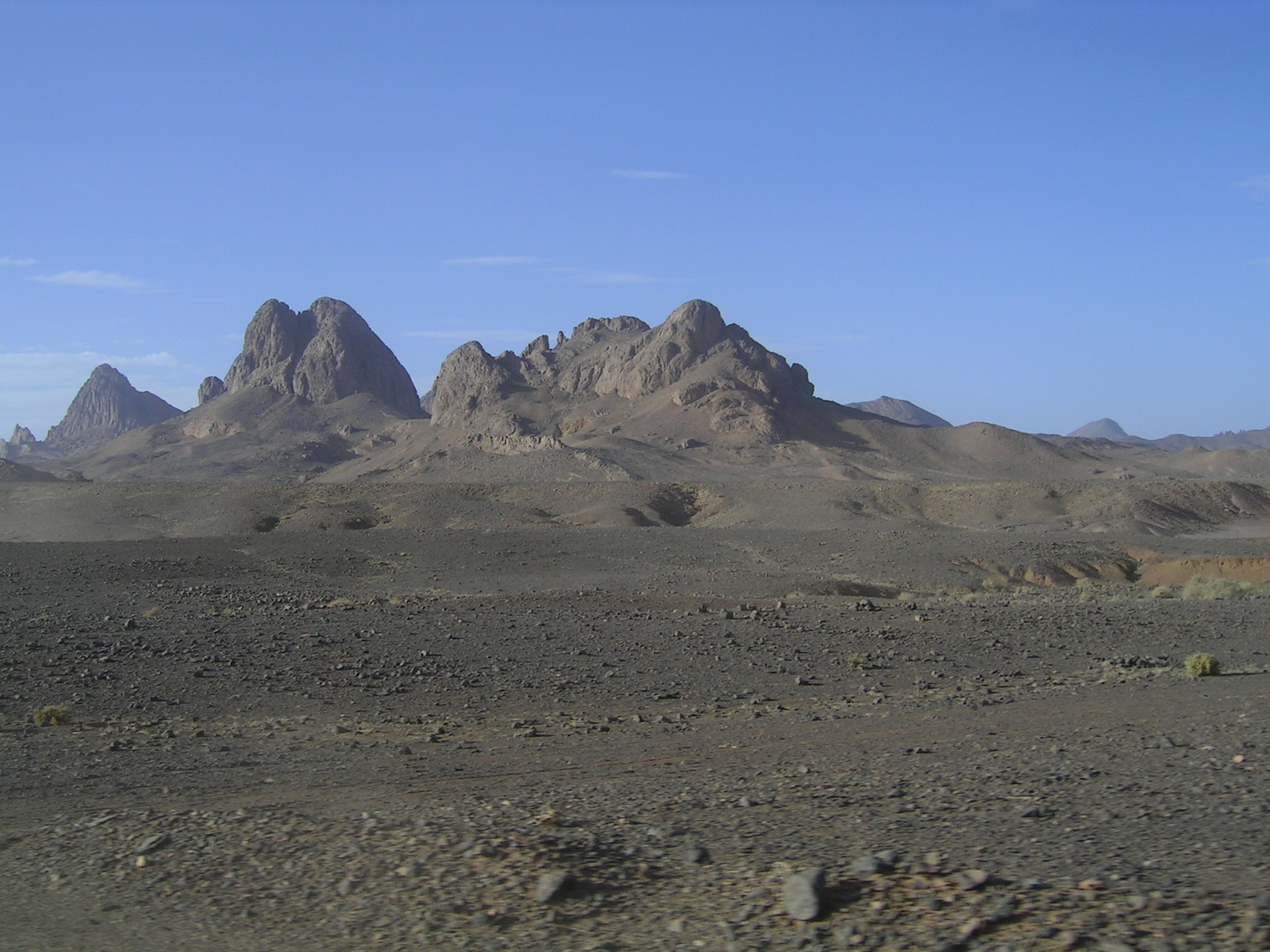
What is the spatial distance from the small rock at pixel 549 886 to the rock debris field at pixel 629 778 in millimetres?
13

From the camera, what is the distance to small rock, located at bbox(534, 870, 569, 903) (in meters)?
5.32

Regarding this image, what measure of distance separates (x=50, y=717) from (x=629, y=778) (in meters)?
7.03

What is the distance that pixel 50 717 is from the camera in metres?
11.4

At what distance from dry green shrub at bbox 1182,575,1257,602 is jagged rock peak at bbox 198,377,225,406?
535ft

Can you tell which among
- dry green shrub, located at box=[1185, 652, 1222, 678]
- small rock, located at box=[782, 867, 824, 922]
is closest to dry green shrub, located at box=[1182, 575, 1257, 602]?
dry green shrub, located at box=[1185, 652, 1222, 678]

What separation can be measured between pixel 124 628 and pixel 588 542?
69.0 ft

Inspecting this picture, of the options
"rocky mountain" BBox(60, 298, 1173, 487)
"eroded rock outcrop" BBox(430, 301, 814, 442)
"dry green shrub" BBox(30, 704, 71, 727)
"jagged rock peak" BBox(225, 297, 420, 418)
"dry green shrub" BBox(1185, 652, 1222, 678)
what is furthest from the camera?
"jagged rock peak" BBox(225, 297, 420, 418)

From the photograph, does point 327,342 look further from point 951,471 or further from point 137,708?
point 137,708

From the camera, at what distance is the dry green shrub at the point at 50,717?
37.0 ft

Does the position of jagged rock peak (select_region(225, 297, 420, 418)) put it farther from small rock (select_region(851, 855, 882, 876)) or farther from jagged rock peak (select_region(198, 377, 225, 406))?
small rock (select_region(851, 855, 882, 876))

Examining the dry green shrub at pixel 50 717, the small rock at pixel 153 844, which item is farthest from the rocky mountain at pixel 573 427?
the small rock at pixel 153 844

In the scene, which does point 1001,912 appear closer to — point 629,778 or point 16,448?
point 629,778

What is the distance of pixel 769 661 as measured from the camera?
1617 cm

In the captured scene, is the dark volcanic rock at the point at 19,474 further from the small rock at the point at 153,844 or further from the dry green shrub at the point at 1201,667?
the small rock at the point at 153,844
